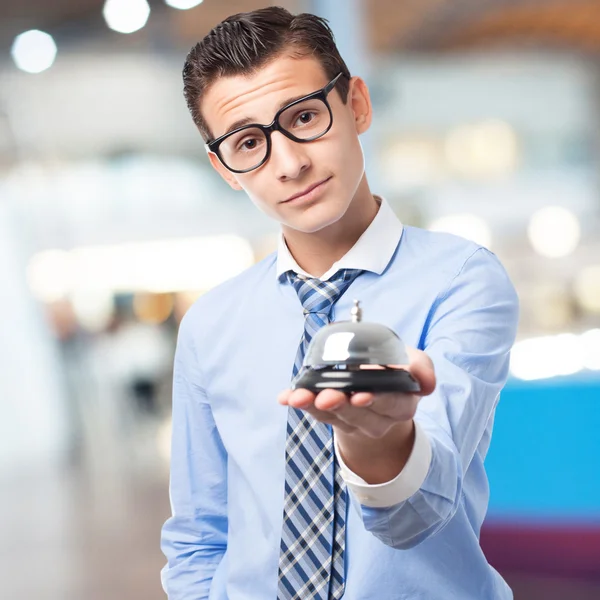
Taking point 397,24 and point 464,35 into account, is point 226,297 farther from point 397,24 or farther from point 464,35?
point 464,35

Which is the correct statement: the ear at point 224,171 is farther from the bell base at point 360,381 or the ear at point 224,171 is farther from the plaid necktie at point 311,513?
the bell base at point 360,381

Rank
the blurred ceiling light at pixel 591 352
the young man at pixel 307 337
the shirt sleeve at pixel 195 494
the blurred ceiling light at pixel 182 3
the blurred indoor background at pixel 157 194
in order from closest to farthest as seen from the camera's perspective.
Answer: the young man at pixel 307 337
the shirt sleeve at pixel 195 494
the blurred ceiling light at pixel 591 352
the blurred ceiling light at pixel 182 3
the blurred indoor background at pixel 157 194

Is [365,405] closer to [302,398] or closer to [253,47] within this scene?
[302,398]

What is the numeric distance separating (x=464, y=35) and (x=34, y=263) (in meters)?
5.03

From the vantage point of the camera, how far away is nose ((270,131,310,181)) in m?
1.56

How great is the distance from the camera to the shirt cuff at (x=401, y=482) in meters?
1.21

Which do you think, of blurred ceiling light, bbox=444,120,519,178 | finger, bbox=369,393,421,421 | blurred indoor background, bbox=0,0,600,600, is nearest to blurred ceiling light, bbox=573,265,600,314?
blurred indoor background, bbox=0,0,600,600

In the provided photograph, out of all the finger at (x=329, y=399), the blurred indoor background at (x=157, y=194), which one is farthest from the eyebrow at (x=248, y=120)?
the blurred indoor background at (x=157, y=194)

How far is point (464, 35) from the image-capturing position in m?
8.92

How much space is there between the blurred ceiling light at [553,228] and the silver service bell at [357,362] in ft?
26.2

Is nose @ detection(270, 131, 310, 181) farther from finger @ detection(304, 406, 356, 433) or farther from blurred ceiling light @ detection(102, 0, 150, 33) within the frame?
blurred ceiling light @ detection(102, 0, 150, 33)

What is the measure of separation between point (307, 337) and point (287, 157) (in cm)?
33

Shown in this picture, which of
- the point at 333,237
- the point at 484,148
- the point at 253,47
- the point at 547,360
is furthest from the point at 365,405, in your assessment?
the point at 484,148

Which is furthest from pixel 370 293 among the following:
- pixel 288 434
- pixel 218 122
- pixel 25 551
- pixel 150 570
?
pixel 25 551
